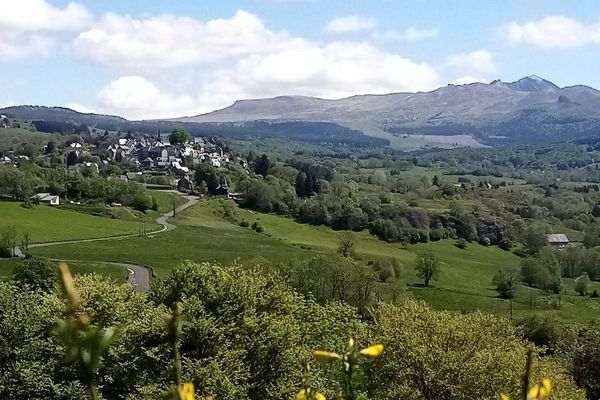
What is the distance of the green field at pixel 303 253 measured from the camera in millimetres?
87875

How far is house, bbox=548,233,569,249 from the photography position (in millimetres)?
149825

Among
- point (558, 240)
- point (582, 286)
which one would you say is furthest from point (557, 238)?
point (582, 286)

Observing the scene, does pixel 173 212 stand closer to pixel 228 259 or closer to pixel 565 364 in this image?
pixel 228 259

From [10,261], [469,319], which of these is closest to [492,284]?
[10,261]

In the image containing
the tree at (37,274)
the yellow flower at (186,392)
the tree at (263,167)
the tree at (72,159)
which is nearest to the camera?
the yellow flower at (186,392)

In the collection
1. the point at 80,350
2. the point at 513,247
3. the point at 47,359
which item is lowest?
the point at 513,247

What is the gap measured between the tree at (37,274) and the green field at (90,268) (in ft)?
38.9

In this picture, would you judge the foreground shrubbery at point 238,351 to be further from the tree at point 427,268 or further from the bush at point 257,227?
the bush at point 257,227

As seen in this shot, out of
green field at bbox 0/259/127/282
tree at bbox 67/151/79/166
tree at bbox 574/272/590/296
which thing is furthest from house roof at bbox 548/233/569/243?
tree at bbox 67/151/79/166

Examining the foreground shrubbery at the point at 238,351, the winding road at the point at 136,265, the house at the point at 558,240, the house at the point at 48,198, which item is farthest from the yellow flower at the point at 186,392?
the house at the point at 558,240

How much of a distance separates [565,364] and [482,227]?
116 metres

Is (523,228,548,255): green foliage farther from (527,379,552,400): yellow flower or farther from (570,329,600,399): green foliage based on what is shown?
(527,379,552,400): yellow flower

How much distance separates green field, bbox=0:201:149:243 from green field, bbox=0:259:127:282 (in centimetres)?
1284

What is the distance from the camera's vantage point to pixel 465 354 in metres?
31.9
